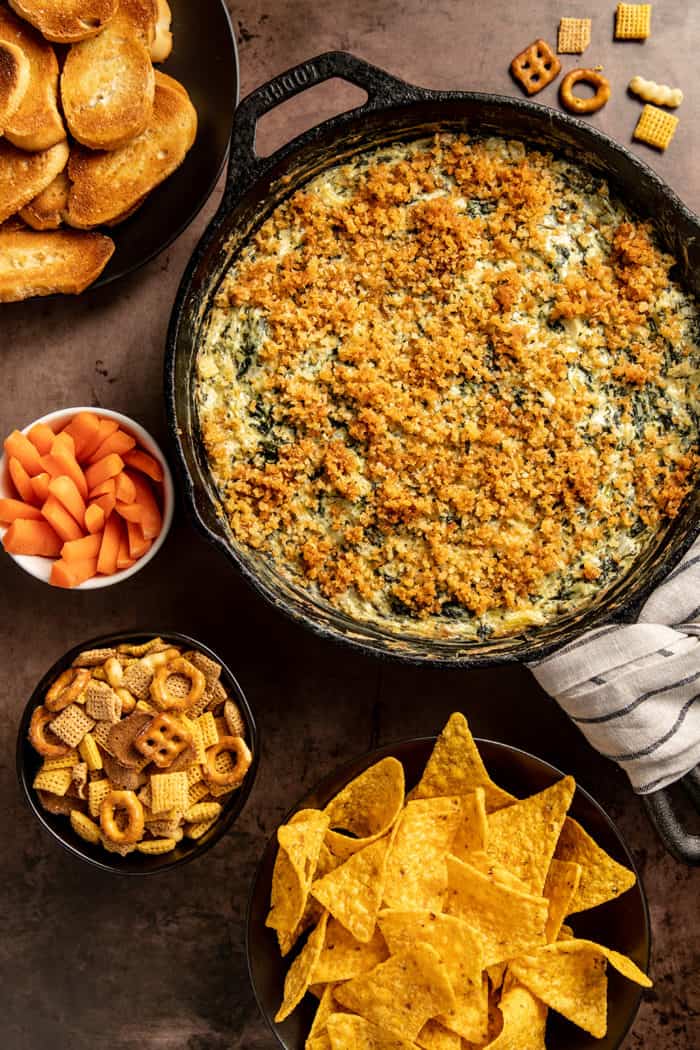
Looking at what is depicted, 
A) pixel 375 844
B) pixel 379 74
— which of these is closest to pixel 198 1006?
pixel 375 844

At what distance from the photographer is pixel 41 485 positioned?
2.56 metres

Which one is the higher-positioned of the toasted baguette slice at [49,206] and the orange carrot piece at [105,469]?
the toasted baguette slice at [49,206]

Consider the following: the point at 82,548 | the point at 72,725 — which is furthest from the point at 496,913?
the point at 82,548

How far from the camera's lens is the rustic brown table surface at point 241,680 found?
279 cm

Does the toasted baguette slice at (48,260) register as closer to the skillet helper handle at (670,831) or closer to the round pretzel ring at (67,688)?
the round pretzel ring at (67,688)

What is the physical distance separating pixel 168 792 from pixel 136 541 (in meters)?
0.62

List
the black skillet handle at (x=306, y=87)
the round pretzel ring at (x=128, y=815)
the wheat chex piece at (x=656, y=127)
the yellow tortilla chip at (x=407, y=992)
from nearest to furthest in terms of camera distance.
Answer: the black skillet handle at (x=306, y=87)
the yellow tortilla chip at (x=407, y=992)
the round pretzel ring at (x=128, y=815)
the wheat chex piece at (x=656, y=127)

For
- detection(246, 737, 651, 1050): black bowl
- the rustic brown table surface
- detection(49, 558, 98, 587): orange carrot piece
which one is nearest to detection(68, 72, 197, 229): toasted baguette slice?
the rustic brown table surface

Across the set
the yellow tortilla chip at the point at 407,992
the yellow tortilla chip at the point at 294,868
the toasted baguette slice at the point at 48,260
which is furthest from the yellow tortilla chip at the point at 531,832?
the toasted baguette slice at the point at 48,260

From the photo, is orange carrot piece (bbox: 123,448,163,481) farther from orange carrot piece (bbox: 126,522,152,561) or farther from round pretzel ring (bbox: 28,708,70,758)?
round pretzel ring (bbox: 28,708,70,758)

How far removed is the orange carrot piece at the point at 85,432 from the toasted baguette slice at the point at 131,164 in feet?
1.58

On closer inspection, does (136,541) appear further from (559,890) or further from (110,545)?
(559,890)

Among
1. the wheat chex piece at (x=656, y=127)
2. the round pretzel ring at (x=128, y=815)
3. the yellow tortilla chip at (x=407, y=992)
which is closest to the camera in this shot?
the yellow tortilla chip at (x=407, y=992)

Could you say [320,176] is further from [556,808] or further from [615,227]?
[556,808]
